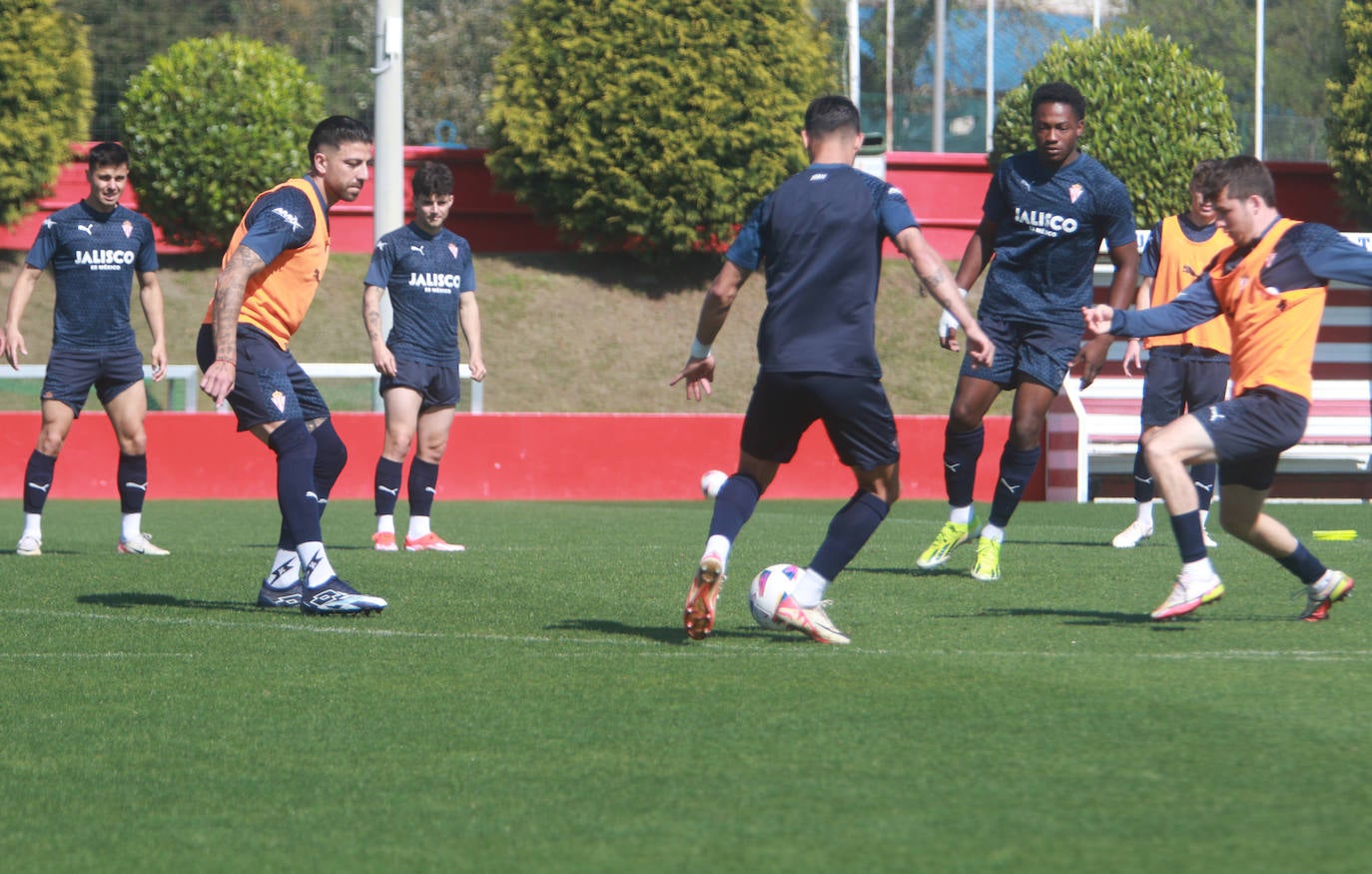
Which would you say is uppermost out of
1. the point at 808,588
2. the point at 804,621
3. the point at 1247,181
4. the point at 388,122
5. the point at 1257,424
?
the point at 388,122

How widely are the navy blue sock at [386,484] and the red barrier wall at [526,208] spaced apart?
56.5 ft

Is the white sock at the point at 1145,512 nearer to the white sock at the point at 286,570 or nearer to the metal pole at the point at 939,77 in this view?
the white sock at the point at 286,570

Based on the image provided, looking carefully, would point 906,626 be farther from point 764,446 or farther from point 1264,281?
point 1264,281

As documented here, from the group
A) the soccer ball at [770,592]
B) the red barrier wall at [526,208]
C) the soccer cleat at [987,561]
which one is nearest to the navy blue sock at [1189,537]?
the soccer ball at [770,592]

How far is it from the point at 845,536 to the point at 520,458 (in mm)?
11613

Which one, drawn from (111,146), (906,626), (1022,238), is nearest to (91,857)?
(906,626)

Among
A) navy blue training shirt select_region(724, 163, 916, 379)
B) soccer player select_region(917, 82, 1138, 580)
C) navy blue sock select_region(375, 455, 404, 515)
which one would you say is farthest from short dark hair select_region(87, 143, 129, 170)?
navy blue training shirt select_region(724, 163, 916, 379)

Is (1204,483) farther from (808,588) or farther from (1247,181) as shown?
(808,588)

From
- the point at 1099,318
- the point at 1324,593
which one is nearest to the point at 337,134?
the point at 1099,318

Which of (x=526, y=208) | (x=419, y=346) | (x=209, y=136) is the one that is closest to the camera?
(x=419, y=346)

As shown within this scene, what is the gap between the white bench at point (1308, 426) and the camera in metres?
17.0

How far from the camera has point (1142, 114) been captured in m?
28.9

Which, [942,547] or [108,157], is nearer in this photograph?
[942,547]

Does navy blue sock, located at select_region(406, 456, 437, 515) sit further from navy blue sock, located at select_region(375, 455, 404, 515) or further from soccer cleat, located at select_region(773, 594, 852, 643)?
soccer cleat, located at select_region(773, 594, 852, 643)
